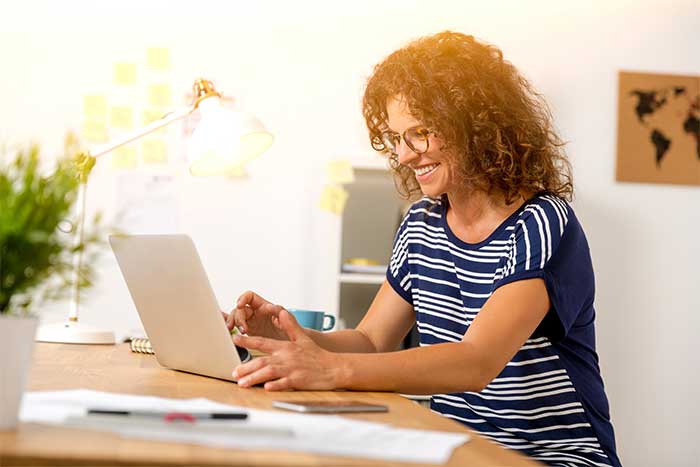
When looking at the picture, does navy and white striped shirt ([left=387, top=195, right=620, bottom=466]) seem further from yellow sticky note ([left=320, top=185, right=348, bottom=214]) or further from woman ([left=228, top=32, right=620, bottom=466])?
yellow sticky note ([left=320, top=185, right=348, bottom=214])

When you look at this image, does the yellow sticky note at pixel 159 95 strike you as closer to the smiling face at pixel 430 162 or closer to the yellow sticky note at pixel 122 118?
the yellow sticky note at pixel 122 118

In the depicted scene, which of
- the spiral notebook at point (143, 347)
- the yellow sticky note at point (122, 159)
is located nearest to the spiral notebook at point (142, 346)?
the spiral notebook at point (143, 347)

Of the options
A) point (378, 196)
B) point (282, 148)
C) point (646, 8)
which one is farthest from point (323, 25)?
point (646, 8)

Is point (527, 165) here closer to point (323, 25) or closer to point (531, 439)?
point (531, 439)

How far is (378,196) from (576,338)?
6.10 feet

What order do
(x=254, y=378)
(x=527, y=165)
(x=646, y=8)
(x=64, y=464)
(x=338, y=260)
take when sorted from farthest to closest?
(x=646, y=8)
(x=338, y=260)
(x=527, y=165)
(x=254, y=378)
(x=64, y=464)

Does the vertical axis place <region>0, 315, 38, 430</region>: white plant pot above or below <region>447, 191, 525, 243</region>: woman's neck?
below

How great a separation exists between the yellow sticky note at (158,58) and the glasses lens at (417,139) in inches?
62.1

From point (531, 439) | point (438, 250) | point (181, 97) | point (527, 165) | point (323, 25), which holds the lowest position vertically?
point (531, 439)


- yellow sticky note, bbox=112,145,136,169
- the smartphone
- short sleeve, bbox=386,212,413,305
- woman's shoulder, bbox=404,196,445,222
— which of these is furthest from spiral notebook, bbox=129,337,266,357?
yellow sticky note, bbox=112,145,136,169

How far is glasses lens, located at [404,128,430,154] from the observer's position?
176 centimetres

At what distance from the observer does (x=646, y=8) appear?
3312 mm

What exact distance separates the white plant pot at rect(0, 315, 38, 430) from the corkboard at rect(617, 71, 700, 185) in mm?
2793

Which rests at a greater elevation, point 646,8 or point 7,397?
point 646,8
